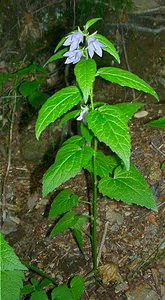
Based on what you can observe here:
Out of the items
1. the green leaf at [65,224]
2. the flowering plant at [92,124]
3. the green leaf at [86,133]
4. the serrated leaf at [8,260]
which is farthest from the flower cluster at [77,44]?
the green leaf at [65,224]

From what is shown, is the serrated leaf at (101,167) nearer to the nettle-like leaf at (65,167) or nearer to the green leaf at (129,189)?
Answer: the green leaf at (129,189)

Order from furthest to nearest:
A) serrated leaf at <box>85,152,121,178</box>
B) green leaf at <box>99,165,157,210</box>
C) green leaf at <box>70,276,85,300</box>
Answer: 1. green leaf at <box>70,276,85,300</box>
2. serrated leaf at <box>85,152,121,178</box>
3. green leaf at <box>99,165,157,210</box>

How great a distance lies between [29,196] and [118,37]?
5.78 ft

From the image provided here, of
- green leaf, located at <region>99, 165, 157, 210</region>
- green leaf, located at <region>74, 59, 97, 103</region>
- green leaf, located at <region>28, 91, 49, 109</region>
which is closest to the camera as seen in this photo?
green leaf, located at <region>74, 59, 97, 103</region>

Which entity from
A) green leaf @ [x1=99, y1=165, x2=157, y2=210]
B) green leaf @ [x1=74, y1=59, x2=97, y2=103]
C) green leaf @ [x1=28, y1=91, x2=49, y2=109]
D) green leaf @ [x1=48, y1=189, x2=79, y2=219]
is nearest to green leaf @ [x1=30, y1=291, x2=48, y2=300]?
green leaf @ [x1=48, y1=189, x2=79, y2=219]

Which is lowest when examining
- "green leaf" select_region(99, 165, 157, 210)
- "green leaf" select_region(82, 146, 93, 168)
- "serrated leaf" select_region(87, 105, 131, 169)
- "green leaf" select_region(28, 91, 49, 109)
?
"green leaf" select_region(28, 91, 49, 109)

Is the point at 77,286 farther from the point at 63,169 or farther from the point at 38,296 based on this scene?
the point at 63,169

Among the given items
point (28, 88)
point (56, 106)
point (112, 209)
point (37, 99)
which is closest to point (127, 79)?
point (56, 106)

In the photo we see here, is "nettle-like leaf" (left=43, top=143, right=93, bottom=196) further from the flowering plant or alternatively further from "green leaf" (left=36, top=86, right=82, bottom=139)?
"green leaf" (left=36, top=86, right=82, bottom=139)

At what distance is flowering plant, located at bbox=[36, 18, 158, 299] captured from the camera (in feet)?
5.09

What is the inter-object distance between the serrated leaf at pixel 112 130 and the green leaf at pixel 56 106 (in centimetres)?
10

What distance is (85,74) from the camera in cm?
154

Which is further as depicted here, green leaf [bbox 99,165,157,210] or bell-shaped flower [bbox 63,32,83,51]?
green leaf [bbox 99,165,157,210]

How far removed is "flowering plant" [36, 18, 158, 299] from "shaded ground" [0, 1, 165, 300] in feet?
1.82
